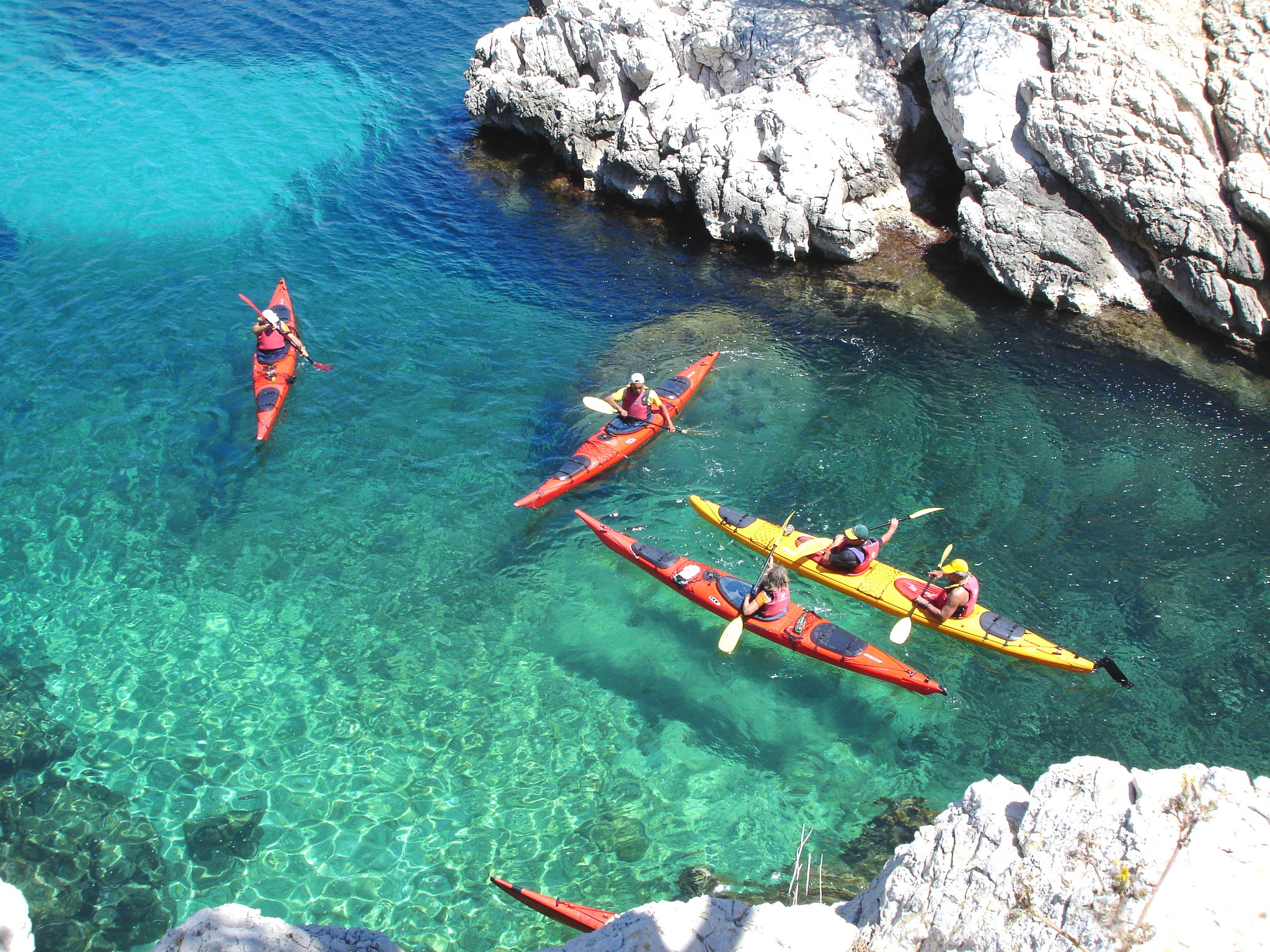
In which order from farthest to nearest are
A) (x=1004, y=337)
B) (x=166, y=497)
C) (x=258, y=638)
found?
1. (x=1004, y=337)
2. (x=166, y=497)
3. (x=258, y=638)

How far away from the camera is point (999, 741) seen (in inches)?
391

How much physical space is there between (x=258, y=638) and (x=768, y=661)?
662cm

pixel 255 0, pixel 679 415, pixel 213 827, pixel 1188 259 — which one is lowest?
pixel 213 827

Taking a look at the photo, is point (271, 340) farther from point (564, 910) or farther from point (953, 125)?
point (953, 125)

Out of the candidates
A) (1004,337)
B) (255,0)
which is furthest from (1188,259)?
(255,0)

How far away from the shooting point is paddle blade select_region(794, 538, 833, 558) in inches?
472

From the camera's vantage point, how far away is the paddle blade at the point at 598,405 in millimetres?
13836

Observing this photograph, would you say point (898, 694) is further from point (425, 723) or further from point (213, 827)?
point (213, 827)

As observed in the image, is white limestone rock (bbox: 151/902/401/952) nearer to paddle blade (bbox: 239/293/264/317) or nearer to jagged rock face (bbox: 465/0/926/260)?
paddle blade (bbox: 239/293/264/317)

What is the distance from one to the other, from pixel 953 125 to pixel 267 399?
1450cm

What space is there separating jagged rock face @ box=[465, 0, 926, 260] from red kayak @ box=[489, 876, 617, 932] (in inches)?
553

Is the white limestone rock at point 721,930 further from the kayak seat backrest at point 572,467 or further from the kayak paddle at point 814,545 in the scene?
the kayak seat backrest at point 572,467

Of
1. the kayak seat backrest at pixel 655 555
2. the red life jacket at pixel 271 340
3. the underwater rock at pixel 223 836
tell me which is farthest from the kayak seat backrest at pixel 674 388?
the underwater rock at pixel 223 836

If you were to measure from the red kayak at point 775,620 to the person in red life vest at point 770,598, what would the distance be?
8 centimetres
